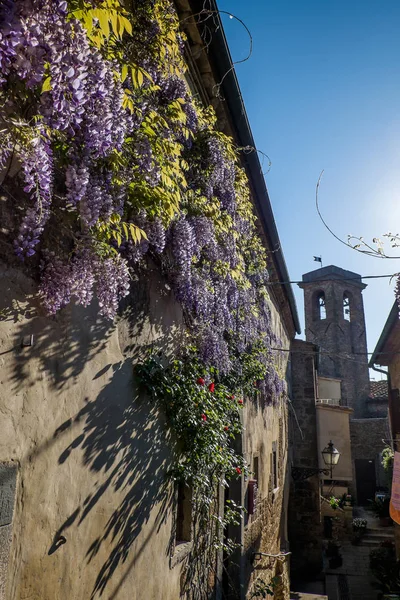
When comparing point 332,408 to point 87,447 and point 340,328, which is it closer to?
point 87,447

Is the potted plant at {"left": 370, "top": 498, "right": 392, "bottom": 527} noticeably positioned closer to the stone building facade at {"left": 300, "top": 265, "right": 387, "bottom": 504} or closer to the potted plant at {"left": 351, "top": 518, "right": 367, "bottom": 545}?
the potted plant at {"left": 351, "top": 518, "right": 367, "bottom": 545}

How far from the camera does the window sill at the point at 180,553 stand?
3.55 meters

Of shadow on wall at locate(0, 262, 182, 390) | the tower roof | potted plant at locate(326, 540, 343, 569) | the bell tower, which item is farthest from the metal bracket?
the tower roof

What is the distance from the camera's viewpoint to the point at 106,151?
2197mm

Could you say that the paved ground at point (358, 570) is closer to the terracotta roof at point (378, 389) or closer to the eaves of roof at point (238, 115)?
the eaves of roof at point (238, 115)

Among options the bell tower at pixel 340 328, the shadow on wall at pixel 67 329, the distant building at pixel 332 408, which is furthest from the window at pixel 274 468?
the bell tower at pixel 340 328

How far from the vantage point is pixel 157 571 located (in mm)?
3273

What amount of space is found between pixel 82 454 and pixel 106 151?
5.31 feet

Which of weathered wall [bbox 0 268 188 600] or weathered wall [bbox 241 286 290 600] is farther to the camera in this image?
weathered wall [bbox 241 286 290 600]

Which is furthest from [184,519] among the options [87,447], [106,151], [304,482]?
[304,482]

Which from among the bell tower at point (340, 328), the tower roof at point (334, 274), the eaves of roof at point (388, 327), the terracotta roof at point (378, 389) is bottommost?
the eaves of roof at point (388, 327)

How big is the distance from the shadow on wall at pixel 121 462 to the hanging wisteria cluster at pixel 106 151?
25.8 inches

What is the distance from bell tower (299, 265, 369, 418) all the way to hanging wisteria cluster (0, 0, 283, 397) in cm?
2826

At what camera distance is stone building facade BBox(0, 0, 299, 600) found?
193 centimetres
